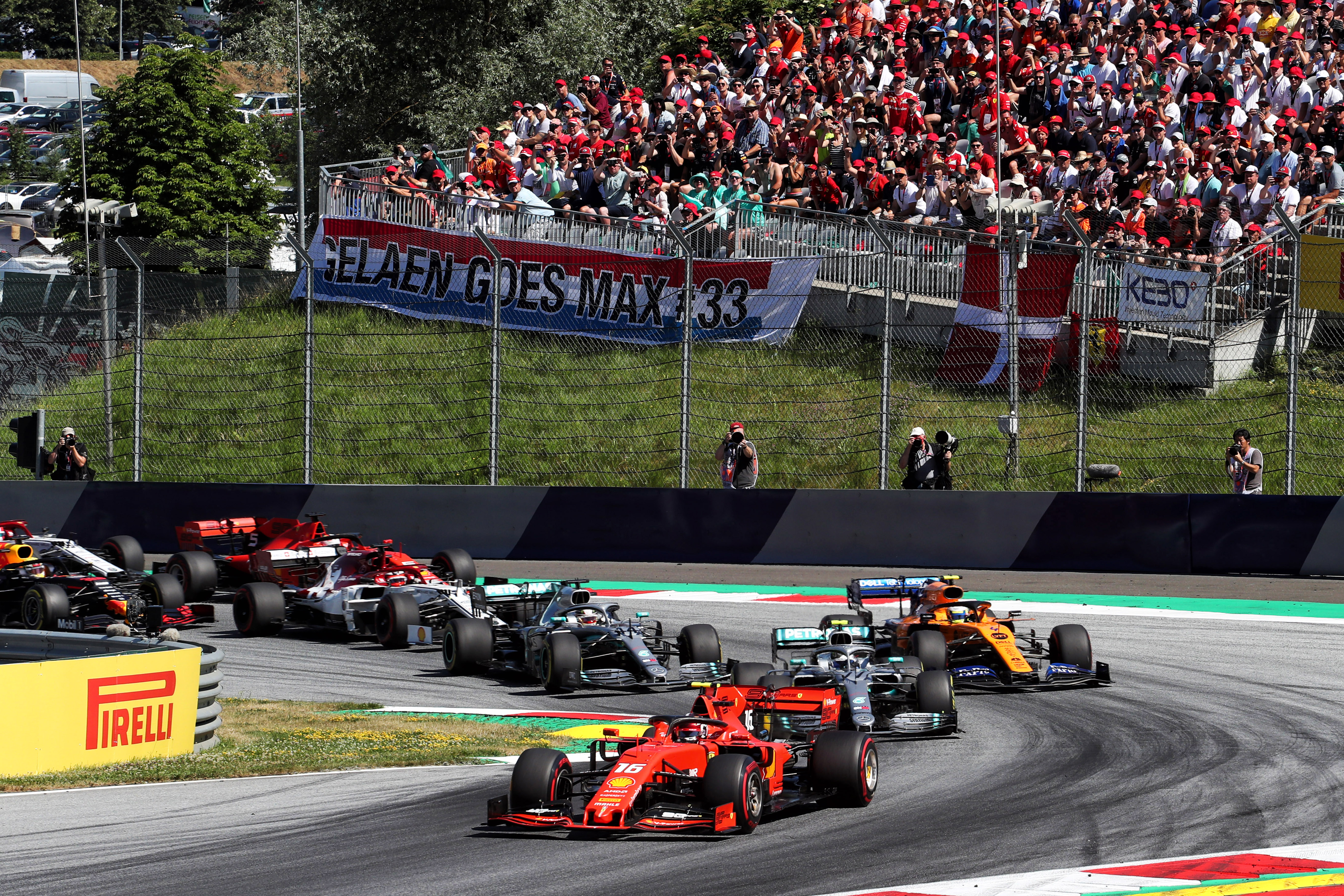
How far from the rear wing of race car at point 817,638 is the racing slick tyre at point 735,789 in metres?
3.96

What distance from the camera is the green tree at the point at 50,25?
305ft

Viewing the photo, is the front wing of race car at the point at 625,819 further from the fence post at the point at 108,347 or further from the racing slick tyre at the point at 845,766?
the fence post at the point at 108,347

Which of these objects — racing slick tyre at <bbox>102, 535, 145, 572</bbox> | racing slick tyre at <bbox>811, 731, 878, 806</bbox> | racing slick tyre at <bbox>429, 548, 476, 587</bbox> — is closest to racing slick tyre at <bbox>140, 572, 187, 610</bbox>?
racing slick tyre at <bbox>102, 535, 145, 572</bbox>

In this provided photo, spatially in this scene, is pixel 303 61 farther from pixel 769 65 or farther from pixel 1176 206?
pixel 1176 206

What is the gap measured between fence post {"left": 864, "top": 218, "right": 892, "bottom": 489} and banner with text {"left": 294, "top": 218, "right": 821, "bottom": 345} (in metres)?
1.10

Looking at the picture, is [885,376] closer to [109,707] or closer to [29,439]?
[29,439]

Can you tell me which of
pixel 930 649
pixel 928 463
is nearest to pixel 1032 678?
pixel 930 649

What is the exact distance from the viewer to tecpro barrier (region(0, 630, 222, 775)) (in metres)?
9.81

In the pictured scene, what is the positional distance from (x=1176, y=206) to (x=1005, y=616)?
708 centimetres

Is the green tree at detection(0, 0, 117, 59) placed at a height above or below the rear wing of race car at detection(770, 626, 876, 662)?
above

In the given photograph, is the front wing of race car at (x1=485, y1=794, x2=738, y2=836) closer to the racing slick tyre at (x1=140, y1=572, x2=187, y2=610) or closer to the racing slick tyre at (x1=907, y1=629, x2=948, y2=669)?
the racing slick tyre at (x1=907, y1=629, x2=948, y2=669)

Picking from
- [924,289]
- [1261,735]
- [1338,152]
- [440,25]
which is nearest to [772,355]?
[924,289]

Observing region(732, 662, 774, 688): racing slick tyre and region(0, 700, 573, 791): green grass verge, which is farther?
region(732, 662, 774, 688): racing slick tyre

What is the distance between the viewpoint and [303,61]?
4231 centimetres
